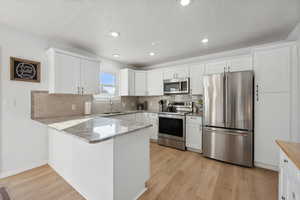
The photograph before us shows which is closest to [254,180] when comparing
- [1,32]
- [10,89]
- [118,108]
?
[118,108]

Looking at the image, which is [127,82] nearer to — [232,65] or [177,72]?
[177,72]

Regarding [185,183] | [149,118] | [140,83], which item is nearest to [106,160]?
[185,183]

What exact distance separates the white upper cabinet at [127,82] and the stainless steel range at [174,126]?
1276 mm

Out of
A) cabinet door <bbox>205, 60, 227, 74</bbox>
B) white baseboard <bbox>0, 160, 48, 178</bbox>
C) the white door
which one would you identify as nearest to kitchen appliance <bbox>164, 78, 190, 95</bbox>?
cabinet door <bbox>205, 60, 227, 74</bbox>

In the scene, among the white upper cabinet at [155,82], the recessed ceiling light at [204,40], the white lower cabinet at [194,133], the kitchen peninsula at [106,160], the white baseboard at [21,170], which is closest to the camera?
the kitchen peninsula at [106,160]

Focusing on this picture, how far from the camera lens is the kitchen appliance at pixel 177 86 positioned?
139 inches

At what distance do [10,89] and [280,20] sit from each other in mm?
4541

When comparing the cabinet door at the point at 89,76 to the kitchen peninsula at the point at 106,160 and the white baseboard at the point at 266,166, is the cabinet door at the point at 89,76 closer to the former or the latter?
the kitchen peninsula at the point at 106,160

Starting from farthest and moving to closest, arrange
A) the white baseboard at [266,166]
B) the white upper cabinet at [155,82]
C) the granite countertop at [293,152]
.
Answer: the white upper cabinet at [155,82] < the white baseboard at [266,166] < the granite countertop at [293,152]

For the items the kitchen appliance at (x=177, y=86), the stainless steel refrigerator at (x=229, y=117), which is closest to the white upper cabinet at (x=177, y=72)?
the kitchen appliance at (x=177, y=86)

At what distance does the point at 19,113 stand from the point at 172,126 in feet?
10.6

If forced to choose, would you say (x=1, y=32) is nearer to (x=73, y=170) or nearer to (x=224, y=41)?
(x=73, y=170)

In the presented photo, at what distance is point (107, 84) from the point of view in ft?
12.8

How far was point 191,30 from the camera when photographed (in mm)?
2262
